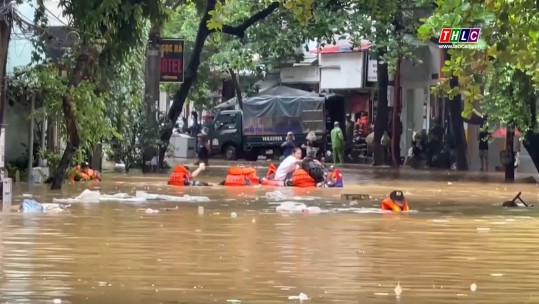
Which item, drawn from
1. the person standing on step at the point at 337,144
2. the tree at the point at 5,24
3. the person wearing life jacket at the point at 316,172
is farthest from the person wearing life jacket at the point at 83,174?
the person standing on step at the point at 337,144

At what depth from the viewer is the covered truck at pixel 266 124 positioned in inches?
2092

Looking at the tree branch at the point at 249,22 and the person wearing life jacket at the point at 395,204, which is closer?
the person wearing life jacket at the point at 395,204

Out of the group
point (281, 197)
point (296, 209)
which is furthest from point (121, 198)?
point (296, 209)

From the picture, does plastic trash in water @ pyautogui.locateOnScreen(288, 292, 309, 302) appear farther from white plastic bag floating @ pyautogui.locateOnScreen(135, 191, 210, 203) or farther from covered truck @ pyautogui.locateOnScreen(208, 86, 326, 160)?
covered truck @ pyautogui.locateOnScreen(208, 86, 326, 160)

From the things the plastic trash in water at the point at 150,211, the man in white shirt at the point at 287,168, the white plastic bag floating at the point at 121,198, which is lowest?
the plastic trash in water at the point at 150,211

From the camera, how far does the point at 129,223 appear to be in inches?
720

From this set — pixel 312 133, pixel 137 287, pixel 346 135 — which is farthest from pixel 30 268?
pixel 346 135

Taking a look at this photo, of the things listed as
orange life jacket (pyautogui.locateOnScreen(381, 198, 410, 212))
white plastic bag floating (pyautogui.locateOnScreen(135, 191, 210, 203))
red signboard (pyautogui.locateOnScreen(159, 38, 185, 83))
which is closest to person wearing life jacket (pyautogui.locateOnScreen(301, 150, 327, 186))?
white plastic bag floating (pyautogui.locateOnScreen(135, 191, 210, 203))

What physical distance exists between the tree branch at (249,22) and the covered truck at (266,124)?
589 inches

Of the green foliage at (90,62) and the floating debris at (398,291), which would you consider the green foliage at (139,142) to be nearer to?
the green foliage at (90,62)

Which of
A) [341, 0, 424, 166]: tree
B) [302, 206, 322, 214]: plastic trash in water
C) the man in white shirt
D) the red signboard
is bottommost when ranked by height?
[302, 206, 322, 214]: plastic trash in water

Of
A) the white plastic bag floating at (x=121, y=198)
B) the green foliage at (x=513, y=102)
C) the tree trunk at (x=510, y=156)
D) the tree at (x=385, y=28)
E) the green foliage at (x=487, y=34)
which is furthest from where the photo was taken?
the tree trunk at (x=510, y=156)

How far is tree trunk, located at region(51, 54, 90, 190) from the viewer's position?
24594 millimetres

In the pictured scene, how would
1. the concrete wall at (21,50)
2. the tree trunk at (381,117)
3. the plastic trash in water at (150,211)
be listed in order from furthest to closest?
the tree trunk at (381,117), the concrete wall at (21,50), the plastic trash in water at (150,211)
